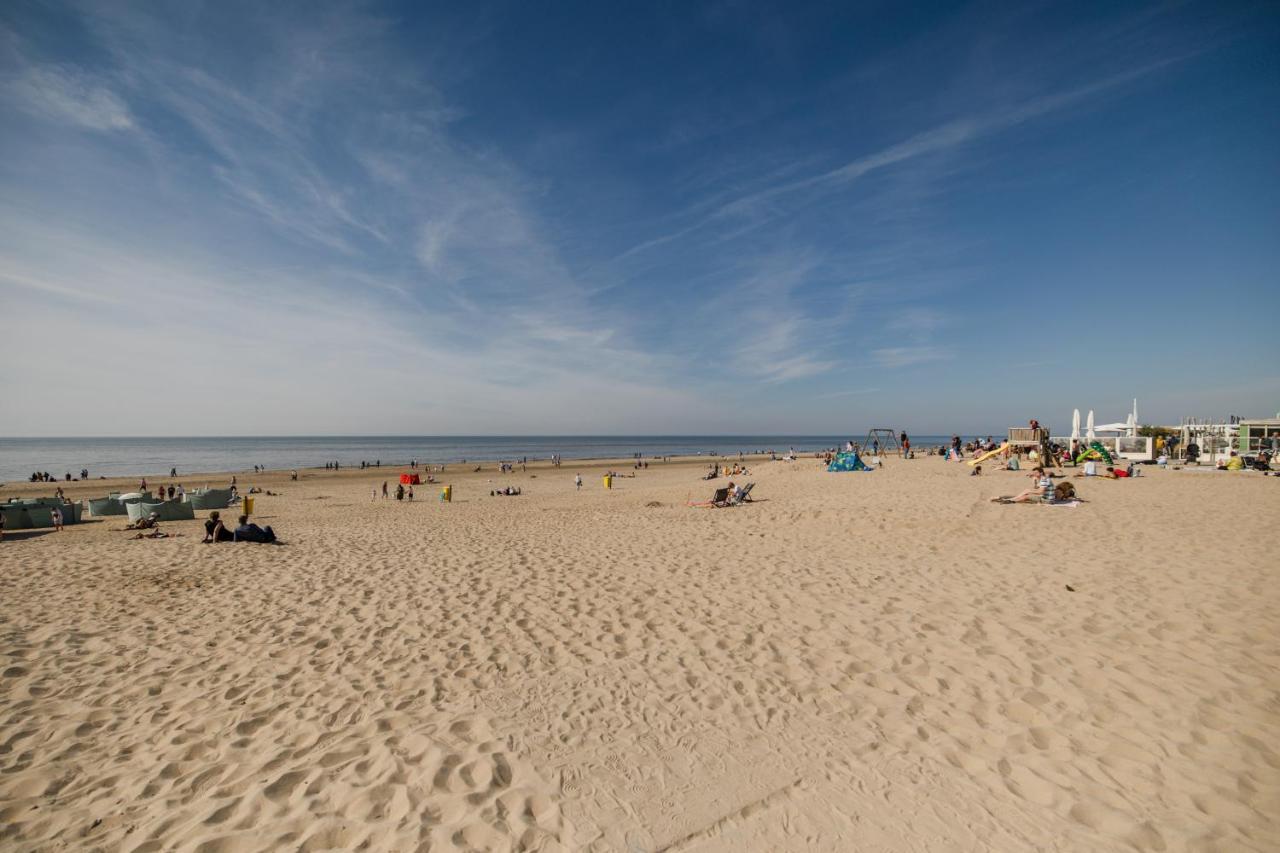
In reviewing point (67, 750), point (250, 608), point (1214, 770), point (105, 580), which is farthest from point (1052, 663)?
point (105, 580)

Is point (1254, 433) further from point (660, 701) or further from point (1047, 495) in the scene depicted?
point (660, 701)

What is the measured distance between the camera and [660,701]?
16.3 ft

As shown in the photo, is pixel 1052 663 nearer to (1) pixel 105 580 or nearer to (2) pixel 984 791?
(2) pixel 984 791

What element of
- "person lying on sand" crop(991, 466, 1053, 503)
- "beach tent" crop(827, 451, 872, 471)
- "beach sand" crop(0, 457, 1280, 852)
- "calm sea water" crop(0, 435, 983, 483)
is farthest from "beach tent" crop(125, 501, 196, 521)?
"calm sea water" crop(0, 435, 983, 483)

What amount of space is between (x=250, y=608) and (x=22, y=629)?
246 centimetres

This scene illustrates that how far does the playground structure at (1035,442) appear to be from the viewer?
81.9 ft

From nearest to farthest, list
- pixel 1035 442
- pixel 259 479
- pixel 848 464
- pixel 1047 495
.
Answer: pixel 1047 495, pixel 848 464, pixel 1035 442, pixel 259 479

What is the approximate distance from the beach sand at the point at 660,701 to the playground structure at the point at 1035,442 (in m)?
16.7

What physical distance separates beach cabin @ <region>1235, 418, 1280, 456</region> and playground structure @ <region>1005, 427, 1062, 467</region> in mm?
12831

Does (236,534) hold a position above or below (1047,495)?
below

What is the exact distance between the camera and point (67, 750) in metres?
4.34

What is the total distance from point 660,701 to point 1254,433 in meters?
47.1

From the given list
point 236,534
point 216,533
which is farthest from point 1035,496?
point 216,533

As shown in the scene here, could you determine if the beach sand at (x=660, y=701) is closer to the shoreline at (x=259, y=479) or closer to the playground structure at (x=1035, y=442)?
the playground structure at (x=1035, y=442)
